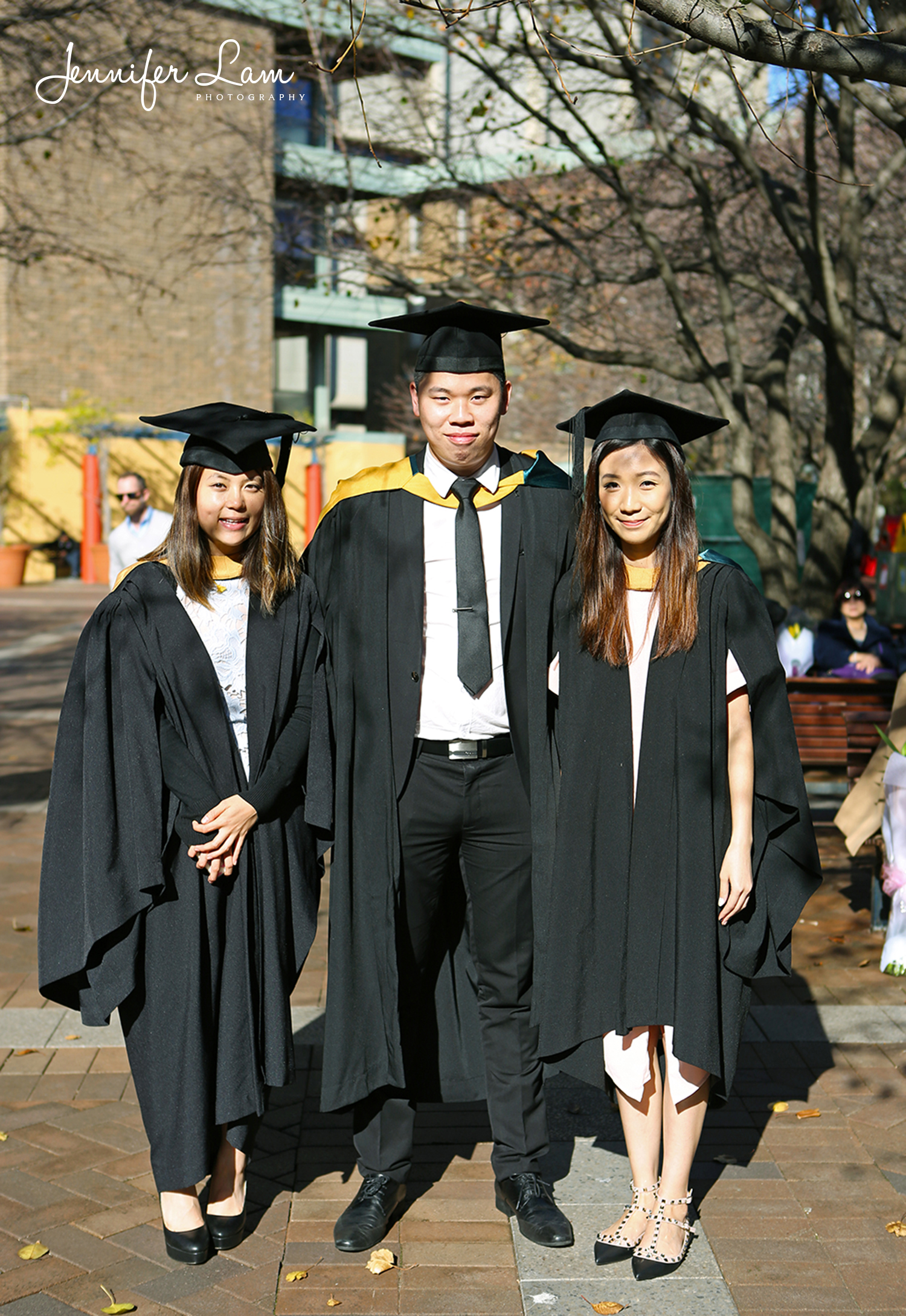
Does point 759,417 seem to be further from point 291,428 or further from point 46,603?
point 291,428

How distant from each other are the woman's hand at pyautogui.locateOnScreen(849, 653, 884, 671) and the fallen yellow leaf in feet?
20.4

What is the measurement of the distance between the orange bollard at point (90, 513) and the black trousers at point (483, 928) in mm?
26019

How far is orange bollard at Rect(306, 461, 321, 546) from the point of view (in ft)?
108

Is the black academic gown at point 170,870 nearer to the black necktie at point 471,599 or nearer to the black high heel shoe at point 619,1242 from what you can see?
the black necktie at point 471,599

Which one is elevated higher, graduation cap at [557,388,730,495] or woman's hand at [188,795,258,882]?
graduation cap at [557,388,730,495]

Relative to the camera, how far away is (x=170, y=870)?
3.31m

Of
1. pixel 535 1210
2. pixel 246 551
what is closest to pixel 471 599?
pixel 246 551

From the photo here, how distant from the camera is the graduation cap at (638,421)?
3240 mm

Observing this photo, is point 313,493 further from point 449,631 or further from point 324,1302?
point 324,1302

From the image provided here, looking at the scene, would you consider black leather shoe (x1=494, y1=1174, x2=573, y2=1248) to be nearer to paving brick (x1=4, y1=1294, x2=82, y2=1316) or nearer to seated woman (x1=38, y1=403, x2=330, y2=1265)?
seated woman (x1=38, y1=403, x2=330, y2=1265)

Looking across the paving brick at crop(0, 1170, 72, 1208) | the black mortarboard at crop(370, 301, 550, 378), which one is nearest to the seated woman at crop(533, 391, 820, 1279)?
the black mortarboard at crop(370, 301, 550, 378)

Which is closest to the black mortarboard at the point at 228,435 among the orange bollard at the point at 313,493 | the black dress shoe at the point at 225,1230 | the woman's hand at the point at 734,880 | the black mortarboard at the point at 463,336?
the black mortarboard at the point at 463,336

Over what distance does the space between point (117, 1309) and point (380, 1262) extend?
0.62m

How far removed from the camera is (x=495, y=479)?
357 cm
